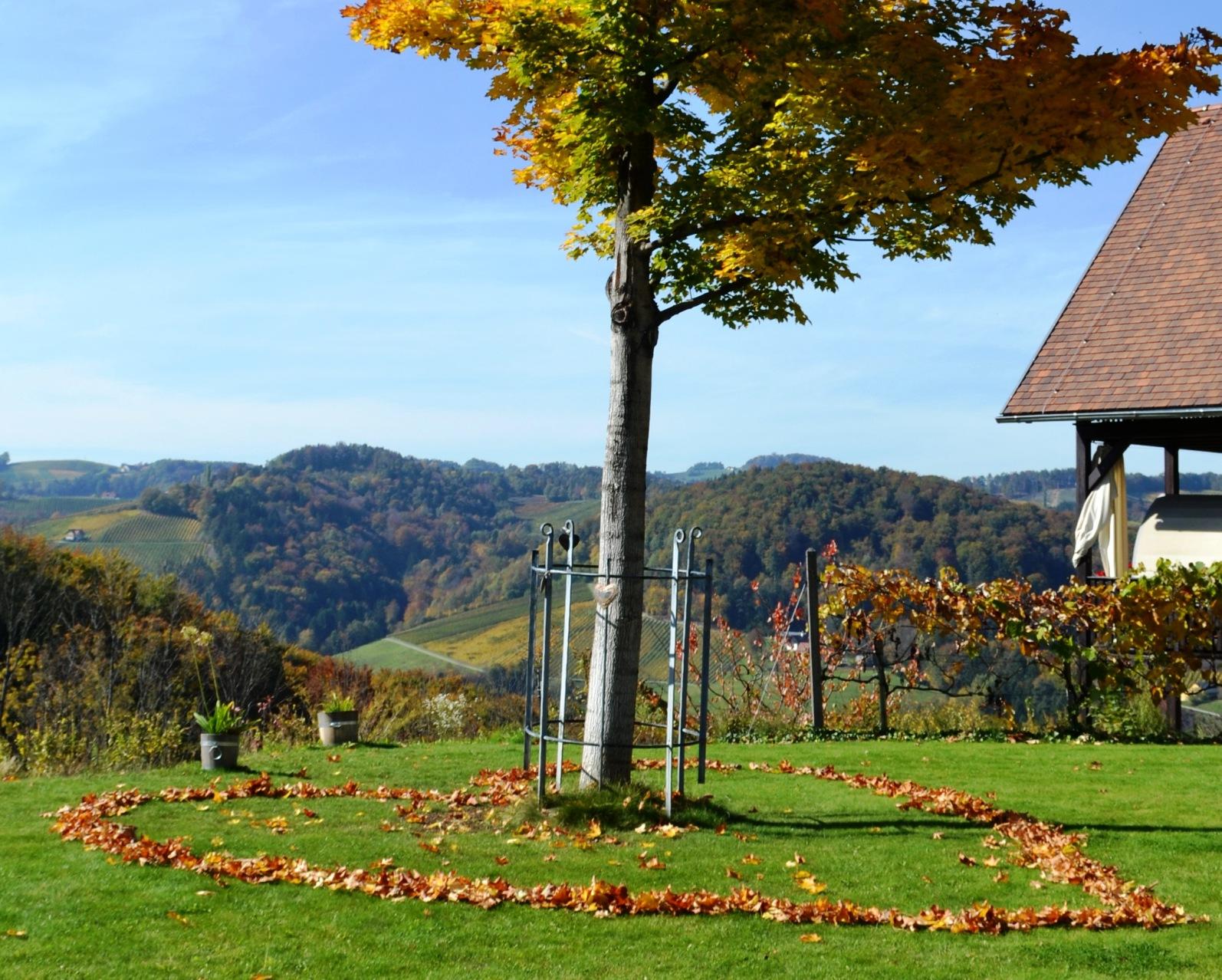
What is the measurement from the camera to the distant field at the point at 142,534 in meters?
102

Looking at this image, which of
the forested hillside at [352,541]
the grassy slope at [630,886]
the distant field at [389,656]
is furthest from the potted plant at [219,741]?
the forested hillside at [352,541]

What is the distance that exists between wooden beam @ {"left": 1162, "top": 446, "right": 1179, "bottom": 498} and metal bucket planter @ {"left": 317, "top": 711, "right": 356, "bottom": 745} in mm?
10363

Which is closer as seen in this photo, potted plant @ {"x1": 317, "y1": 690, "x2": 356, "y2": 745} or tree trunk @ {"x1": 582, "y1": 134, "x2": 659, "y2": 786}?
tree trunk @ {"x1": 582, "y1": 134, "x2": 659, "y2": 786}

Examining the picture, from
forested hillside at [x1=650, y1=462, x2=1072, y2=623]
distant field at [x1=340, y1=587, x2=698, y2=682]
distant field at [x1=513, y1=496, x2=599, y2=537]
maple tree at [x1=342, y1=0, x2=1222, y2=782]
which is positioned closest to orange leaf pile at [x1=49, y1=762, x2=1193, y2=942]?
maple tree at [x1=342, y1=0, x2=1222, y2=782]

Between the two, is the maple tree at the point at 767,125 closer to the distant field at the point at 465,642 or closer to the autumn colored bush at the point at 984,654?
the autumn colored bush at the point at 984,654

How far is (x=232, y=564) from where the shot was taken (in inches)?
3839

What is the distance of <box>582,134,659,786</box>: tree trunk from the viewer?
8320 millimetres

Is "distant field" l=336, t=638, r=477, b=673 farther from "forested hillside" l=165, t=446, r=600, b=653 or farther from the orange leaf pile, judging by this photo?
the orange leaf pile

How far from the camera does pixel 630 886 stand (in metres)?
6.48

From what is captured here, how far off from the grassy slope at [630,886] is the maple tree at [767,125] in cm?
157

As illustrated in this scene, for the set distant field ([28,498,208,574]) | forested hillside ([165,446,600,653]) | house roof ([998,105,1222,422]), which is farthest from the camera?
distant field ([28,498,208,574])

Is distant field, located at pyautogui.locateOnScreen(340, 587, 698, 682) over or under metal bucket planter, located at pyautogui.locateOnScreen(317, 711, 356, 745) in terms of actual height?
under

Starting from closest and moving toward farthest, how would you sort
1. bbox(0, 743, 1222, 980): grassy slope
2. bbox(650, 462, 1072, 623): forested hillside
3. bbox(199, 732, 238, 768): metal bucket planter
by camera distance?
bbox(0, 743, 1222, 980): grassy slope < bbox(199, 732, 238, 768): metal bucket planter < bbox(650, 462, 1072, 623): forested hillside

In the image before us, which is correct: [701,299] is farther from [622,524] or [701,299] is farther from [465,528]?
[465,528]
